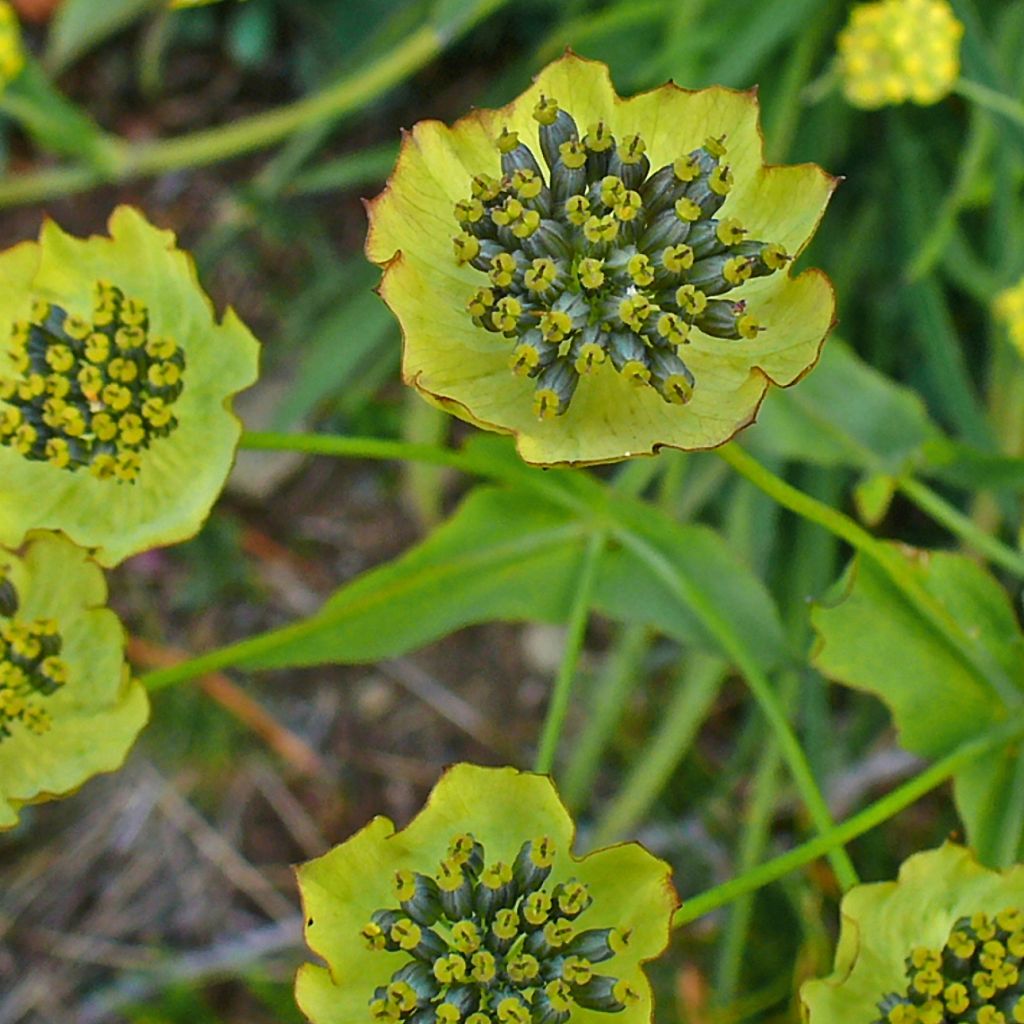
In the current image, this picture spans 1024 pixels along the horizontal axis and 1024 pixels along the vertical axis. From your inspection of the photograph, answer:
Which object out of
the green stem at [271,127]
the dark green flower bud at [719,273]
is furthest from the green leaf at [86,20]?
the dark green flower bud at [719,273]

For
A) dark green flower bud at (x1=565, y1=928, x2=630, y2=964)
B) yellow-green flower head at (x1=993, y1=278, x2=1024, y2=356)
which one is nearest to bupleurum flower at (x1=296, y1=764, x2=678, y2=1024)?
dark green flower bud at (x1=565, y1=928, x2=630, y2=964)

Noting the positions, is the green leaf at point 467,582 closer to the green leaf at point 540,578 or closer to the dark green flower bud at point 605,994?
the green leaf at point 540,578

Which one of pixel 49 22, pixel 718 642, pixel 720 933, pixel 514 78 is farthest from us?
pixel 49 22

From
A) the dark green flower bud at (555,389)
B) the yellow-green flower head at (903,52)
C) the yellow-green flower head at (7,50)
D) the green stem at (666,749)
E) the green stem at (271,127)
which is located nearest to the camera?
the dark green flower bud at (555,389)

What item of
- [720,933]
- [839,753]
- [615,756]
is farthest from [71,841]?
[839,753]

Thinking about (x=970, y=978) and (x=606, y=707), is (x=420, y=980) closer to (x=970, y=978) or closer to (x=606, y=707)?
(x=970, y=978)

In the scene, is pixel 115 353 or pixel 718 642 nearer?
pixel 115 353

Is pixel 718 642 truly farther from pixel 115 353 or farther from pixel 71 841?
pixel 71 841
